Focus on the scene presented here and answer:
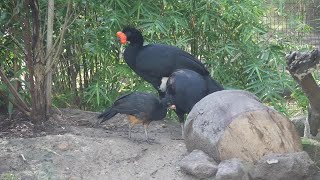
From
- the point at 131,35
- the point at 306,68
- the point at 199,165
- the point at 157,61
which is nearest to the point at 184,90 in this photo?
the point at 157,61

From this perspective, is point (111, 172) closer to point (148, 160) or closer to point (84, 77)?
point (148, 160)

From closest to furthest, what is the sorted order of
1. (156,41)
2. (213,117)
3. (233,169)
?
(233,169)
(213,117)
(156,41)

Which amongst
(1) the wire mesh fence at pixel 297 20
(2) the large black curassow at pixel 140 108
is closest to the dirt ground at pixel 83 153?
(2) the large black curassow at pixel 140 108

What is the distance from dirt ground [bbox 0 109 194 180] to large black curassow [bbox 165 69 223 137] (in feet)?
0.89

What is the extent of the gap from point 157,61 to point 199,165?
1.57 m

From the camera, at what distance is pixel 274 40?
6.36 meters

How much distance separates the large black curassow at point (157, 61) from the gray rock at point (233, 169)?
1.47 m

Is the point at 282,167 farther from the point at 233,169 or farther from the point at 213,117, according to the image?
the point at 213,117

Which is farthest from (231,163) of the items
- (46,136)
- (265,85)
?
(265,85)

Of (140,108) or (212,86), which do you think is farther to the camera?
(212,86)

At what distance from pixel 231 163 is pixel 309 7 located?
4.96 m

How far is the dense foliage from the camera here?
221 inches

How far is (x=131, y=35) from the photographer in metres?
5.45

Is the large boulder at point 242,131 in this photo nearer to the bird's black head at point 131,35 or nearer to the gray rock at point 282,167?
the gray rock at point 282,167
